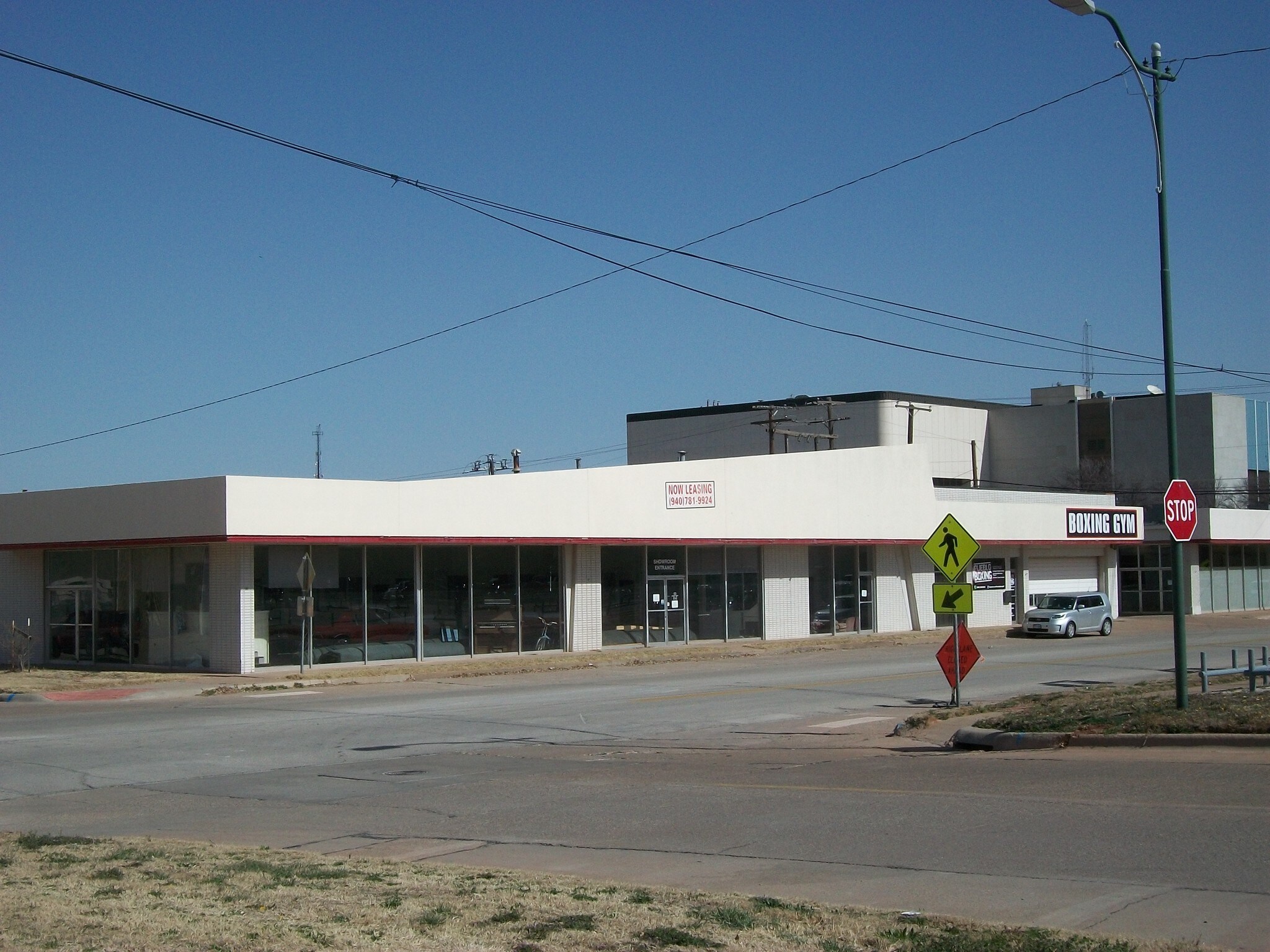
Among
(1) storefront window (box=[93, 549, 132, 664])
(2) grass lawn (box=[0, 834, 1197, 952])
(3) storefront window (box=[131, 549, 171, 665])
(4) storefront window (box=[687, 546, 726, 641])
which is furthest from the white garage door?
A: (2) grass lawn (box=[0, 834, 1197, 952])

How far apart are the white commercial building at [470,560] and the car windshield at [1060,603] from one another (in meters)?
4.10

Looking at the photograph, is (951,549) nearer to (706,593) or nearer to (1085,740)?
(1085,740)

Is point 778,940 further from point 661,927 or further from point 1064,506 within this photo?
point 1064,506

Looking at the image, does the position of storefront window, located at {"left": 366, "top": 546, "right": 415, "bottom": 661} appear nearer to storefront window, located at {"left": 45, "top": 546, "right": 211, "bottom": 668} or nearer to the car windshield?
storefront window, located at {"left": 45, "top": 546, "right": 211, "bottom": 668}

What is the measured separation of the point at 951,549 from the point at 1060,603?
27693mm

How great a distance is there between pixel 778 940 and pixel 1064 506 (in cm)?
5106

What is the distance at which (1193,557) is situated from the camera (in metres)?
61.8

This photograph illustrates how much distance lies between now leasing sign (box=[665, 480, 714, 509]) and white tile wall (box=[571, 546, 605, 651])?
2.90 meters

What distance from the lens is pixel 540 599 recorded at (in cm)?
3697

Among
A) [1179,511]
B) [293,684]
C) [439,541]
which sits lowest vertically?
[293,684]

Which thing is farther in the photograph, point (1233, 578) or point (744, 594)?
point (1233, 578)

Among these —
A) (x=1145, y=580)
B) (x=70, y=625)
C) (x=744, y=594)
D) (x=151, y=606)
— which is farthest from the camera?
(x=1145, y=580)

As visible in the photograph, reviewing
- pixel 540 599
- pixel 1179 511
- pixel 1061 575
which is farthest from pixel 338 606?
pixel 1061 575

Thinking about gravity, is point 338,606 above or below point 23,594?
below
